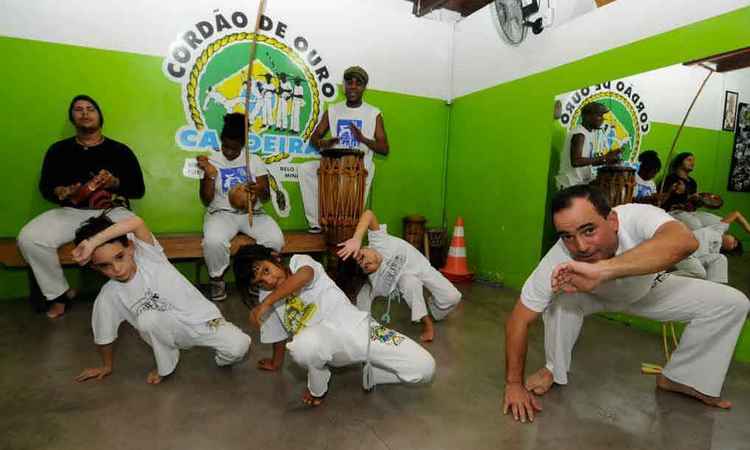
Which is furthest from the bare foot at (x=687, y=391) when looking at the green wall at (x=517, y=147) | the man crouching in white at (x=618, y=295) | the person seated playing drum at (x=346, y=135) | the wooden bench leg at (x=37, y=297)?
the wooden bench leg at (x=37, y=297)

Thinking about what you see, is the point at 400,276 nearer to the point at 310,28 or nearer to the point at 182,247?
the point at 182,247

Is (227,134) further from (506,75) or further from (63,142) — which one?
(506,75)

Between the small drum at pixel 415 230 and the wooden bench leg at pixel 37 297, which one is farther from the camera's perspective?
the small drum at pixel 415 230

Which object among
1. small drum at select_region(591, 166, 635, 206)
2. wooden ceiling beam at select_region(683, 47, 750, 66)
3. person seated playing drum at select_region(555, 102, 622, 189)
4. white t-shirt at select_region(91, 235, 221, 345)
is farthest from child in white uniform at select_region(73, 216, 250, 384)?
wooden ceiling beam at select_region(683, 47, 750, 66)

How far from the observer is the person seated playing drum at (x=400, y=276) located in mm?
2260

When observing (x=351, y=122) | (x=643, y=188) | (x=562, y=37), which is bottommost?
(x=643, y=188)

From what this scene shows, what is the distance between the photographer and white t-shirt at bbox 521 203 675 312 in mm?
1512

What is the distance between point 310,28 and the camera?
361 cm

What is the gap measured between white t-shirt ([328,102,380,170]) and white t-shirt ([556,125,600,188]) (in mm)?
1517

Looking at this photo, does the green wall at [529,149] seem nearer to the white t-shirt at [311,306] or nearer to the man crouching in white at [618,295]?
the man crouching in white at [618,295]

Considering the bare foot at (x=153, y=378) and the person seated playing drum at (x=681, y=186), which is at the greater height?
the person seated playing drum at (x=681, y=186)

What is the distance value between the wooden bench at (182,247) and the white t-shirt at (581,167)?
6.21 feet

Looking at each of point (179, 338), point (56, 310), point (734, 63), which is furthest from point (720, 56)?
point (56, 310)

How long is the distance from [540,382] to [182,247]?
2383 millimetres
